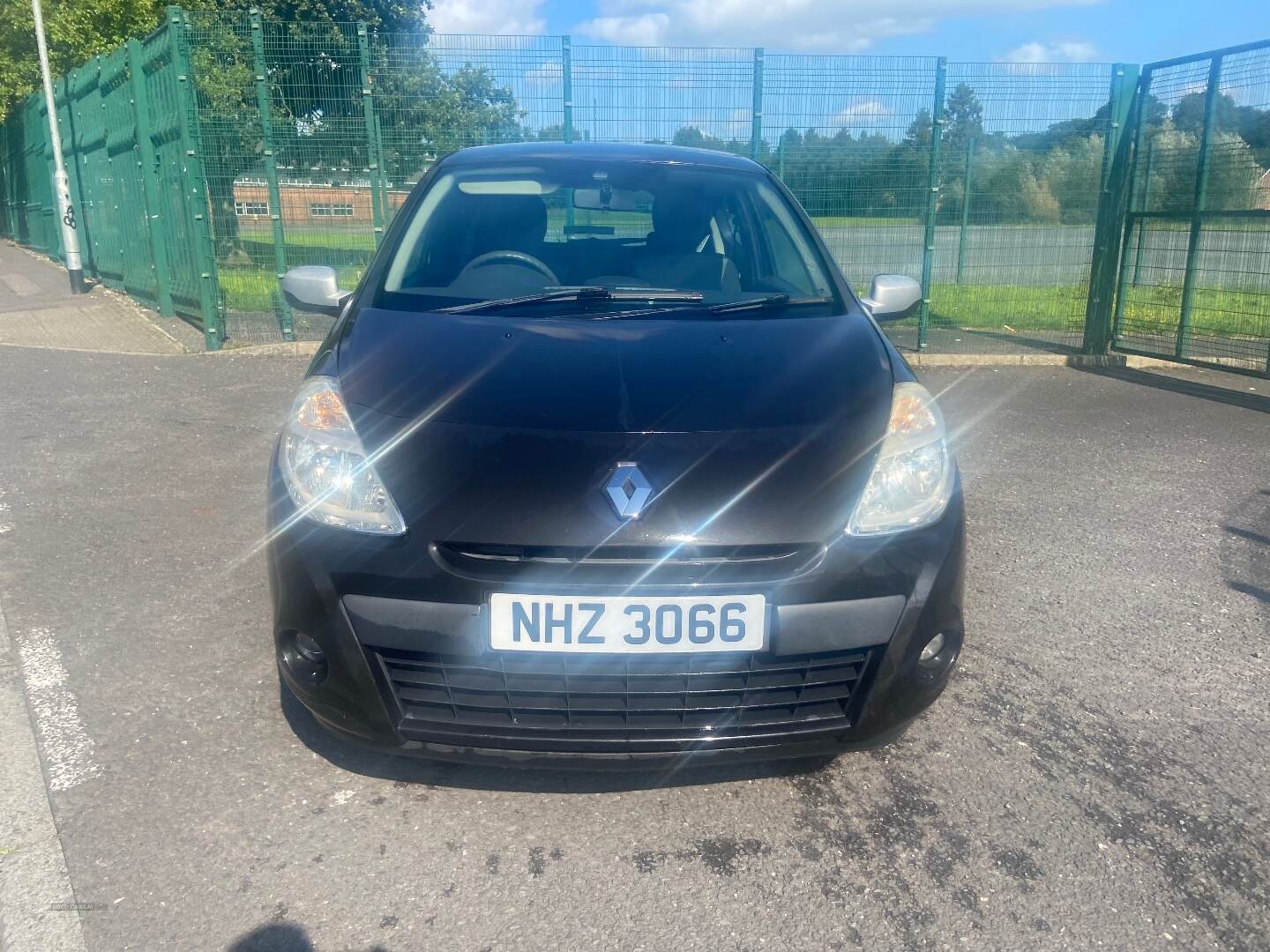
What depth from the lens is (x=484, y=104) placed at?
8.78 metres

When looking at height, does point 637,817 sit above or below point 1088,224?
below

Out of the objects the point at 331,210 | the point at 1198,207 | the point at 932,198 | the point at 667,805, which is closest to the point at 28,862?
the point at 667,805

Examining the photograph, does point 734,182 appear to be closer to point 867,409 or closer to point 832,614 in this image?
point 867,409

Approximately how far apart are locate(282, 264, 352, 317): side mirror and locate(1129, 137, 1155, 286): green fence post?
7728 mm

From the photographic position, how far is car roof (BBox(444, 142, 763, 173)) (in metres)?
3.84

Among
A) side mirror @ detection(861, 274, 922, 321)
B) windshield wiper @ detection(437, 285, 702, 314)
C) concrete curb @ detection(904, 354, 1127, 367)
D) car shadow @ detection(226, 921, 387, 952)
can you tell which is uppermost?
windshield wiper @ detection(437, 285, 702, 314)

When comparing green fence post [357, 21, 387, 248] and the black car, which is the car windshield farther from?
green fence post [357, 21, 387, 248]

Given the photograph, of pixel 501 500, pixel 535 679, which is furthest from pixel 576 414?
pixel 535 679

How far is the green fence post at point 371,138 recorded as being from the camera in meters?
8.62

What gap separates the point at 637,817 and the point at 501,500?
2.80 feet

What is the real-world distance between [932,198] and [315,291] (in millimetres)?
7097

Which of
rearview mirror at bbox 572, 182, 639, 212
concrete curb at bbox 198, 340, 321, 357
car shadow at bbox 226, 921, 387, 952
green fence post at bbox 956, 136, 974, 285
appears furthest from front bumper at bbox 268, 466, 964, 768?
green fence post at bbox 956, 136, 974, 285

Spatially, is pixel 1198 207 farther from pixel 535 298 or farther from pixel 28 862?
pixel 28 862

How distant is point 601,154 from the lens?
390cm
